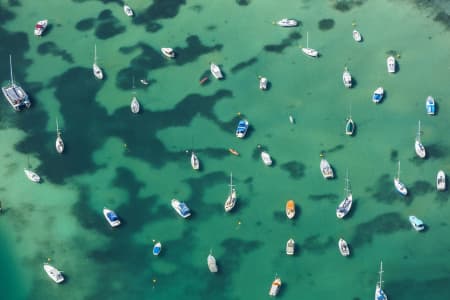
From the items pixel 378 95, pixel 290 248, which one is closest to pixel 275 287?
pixel 290 248

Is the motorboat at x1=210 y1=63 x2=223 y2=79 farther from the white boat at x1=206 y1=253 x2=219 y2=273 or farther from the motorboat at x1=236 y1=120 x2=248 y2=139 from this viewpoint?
the white boat at x1=206 y1=253 x2=219 y2=273

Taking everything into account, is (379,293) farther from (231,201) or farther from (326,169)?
(231,201)

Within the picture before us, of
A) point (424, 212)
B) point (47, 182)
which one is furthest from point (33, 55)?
point (424, 212)

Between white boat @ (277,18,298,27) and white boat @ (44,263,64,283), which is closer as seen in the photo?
white boat @ (44,263,64,283)

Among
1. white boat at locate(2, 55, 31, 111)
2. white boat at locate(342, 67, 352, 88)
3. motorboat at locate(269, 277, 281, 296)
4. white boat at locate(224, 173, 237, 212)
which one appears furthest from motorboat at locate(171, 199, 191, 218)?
white boat at locate(342, 67, 352, 88)

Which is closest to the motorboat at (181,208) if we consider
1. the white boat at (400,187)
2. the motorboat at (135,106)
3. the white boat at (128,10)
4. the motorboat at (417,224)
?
the motorboat at (135,106)

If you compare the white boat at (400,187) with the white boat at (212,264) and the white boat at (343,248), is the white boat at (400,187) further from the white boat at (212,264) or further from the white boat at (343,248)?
the white boat at (212,264)
